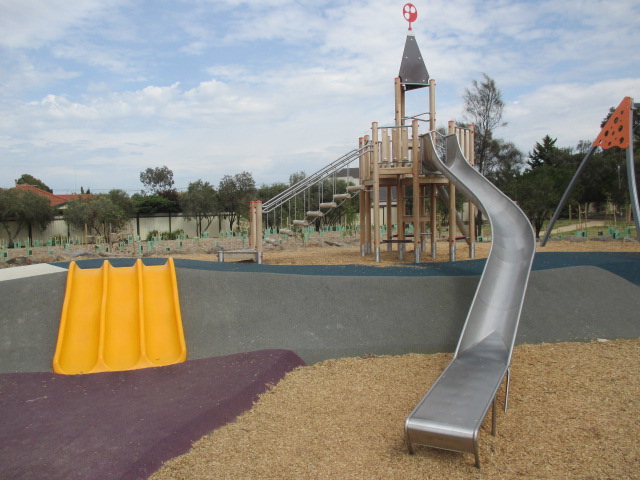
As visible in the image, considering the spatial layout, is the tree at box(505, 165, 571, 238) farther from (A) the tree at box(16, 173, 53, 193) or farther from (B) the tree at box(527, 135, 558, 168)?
(A) the tree at box(16, 173, 53, 193)

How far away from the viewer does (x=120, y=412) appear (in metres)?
5.74

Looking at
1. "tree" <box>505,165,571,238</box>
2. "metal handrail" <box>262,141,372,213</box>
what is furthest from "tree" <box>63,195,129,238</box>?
"tree" <box>505,165,571,238</box>

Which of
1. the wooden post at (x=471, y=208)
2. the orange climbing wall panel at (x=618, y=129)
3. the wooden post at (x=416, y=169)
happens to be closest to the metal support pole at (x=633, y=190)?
the orange climbing wall panel at (x=618, y=129)

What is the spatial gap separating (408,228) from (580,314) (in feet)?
66.5

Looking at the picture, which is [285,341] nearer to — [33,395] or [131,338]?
[131,338]

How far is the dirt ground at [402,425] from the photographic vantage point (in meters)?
4.51

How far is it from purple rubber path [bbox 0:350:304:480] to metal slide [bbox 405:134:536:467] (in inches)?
83.7

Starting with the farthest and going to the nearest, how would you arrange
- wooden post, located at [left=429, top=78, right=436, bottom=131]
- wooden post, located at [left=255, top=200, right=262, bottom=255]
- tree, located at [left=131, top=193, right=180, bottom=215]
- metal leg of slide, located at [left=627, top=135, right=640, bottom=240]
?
tree, located at [left=131, top=193, right=180, bottom=215] < wooden post, located at [left=429, top=78, right=436, bottom=131] < wooden post, located at [left=255, top=200, right=262, bottom=255] < metal leg of slide, located at [left=627, top=135, right=640, bottom=240]

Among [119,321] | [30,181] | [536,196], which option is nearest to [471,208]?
[119,321]

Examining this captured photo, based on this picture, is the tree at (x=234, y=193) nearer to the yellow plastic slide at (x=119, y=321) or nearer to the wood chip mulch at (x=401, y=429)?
the yellow plastic slide at (x=119, y=321)

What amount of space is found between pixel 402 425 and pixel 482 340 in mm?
1864

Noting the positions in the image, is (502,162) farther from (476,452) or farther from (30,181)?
(30,181)

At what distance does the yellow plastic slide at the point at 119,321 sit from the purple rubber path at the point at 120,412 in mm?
276

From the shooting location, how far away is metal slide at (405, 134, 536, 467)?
4641mm
